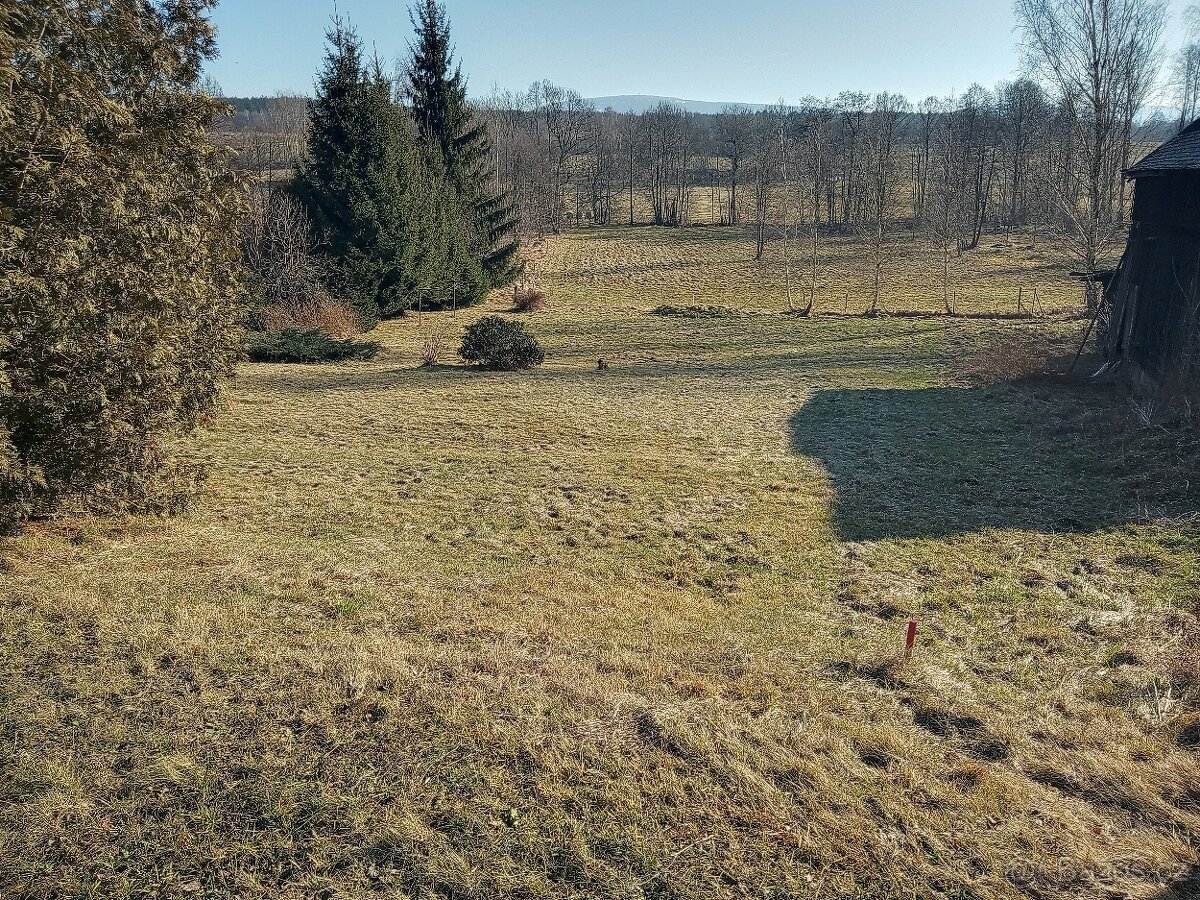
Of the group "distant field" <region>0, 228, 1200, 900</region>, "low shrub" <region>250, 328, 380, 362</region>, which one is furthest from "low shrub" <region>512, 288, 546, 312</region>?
"distant field" <region>0, 228, 1200, 900</region>

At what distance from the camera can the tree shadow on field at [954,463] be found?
32.0 ft

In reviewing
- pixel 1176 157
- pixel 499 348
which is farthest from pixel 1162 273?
pixel 499 348

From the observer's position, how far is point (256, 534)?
29.0 ft

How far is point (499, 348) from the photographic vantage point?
2094 centimetres

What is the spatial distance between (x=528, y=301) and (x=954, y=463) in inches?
976

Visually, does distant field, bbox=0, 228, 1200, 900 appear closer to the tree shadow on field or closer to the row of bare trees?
the tree shadow on field

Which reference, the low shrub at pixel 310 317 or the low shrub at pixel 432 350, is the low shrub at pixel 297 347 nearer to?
the low shrub at pixel 310 317

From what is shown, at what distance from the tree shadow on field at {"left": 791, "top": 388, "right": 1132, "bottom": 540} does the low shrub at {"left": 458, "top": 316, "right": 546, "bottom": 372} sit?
8.02 meters

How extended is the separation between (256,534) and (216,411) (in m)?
1.52

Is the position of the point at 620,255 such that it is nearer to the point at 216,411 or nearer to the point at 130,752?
the point at 216,411

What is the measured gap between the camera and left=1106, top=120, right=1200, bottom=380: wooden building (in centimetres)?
1419

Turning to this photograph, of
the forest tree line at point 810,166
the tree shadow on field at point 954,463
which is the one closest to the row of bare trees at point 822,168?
the forest tree line at point 810,166

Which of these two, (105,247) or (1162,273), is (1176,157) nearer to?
(1162,273)

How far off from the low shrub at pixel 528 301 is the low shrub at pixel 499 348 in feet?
42.3
